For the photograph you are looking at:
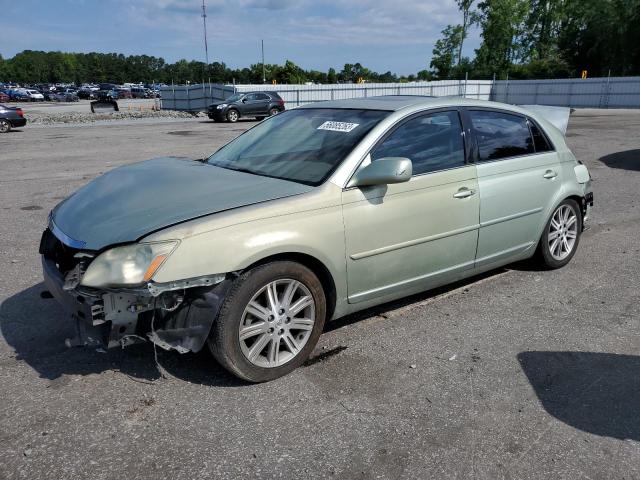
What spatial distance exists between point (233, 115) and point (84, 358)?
24435 millimetres

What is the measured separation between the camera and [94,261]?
2914mm

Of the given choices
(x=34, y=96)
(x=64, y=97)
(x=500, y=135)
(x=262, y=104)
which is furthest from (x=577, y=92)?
(x=34, y=96)

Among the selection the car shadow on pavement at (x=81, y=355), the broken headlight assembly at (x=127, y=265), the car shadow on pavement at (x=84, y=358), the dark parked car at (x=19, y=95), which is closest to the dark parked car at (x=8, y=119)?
the car shadow on pavement at (x=81, y=355)

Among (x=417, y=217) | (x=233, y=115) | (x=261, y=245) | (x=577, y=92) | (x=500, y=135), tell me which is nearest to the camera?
(x=261, y=245)

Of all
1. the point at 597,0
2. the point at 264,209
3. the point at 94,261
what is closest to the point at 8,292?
the point at 94,261

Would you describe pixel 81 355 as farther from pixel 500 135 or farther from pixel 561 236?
pixel 561 236

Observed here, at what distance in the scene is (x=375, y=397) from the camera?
316 centimetres

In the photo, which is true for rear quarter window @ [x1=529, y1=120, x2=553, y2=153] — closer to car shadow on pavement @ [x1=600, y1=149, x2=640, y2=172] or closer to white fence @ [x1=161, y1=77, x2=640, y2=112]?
car shadow on pavement @ [x1=600, y1=149, x2=640, y2=172]

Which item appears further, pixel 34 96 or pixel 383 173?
pixel 34 96

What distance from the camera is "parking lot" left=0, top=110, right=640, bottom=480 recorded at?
2.62 meters

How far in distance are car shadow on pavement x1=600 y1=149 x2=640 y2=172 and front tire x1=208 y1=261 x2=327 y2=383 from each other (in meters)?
10.3

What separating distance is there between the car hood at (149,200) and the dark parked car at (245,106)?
23321mm

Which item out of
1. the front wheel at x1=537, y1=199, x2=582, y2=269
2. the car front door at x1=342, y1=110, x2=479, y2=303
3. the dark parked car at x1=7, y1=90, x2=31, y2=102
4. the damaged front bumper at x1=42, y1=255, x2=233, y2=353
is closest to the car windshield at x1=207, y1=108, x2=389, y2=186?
the car front door at x1=342, y1=110, x2=479, y2=303

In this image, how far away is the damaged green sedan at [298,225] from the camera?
2928 mm
